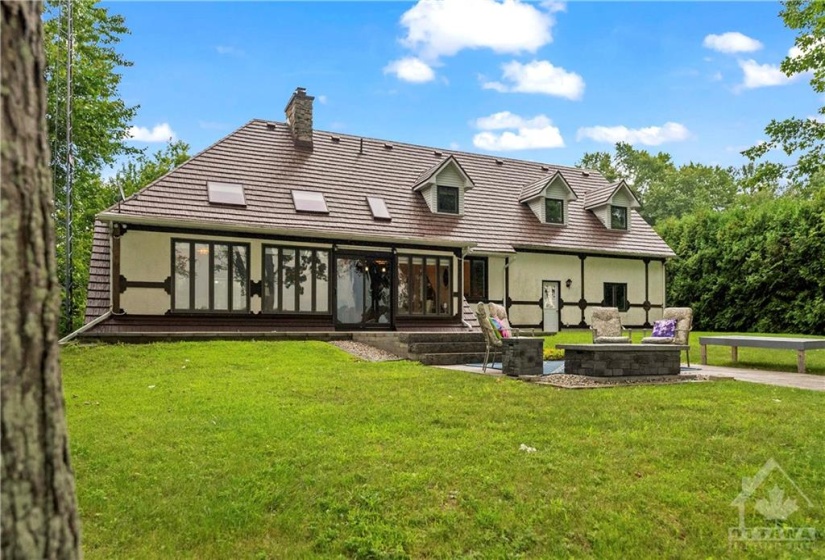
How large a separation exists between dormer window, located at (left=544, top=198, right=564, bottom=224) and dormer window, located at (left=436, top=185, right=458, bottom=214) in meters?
3.82

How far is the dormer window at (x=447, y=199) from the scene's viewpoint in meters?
19.0

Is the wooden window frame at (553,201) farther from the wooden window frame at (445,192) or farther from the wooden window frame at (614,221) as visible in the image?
the wooden window frame at (445,192)

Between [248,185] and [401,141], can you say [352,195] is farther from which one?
[401,141]

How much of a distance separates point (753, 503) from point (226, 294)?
12.8 meters

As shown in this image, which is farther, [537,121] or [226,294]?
[537,121]

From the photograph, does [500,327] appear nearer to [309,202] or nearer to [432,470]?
[432,470]

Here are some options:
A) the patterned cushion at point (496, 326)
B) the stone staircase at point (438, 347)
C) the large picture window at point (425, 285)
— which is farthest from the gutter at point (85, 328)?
the patterned cushion at point (496, 326)

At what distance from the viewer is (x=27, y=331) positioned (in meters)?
1.66

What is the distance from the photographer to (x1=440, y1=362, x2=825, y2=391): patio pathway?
8.43 metres

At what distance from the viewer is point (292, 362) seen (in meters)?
10.2

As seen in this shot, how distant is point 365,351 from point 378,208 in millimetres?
6423

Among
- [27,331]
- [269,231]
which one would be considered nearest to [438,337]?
[269,231]

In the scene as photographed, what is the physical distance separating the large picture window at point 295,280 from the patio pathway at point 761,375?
602cm

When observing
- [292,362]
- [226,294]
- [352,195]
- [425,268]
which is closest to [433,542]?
[292,362]
